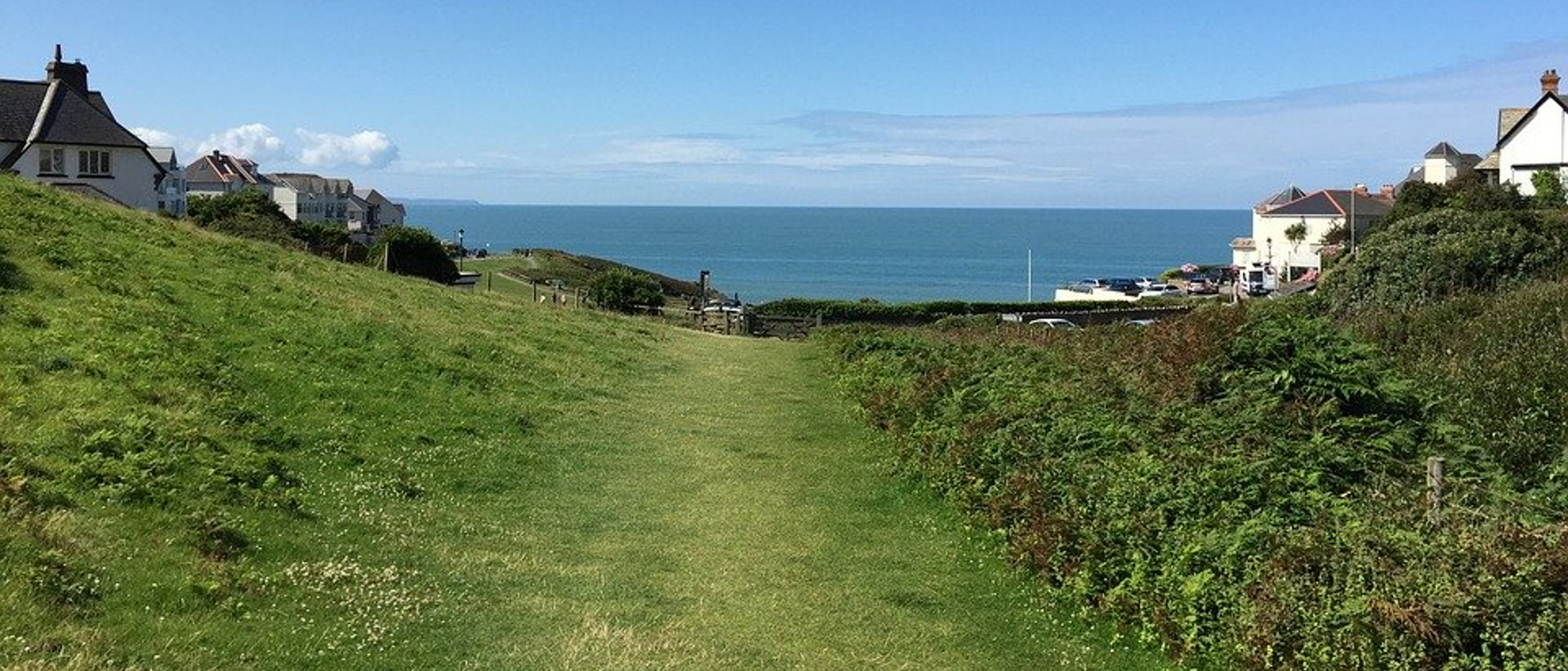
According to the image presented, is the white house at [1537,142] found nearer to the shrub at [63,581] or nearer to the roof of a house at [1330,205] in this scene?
the roof of a house at [1330,205]

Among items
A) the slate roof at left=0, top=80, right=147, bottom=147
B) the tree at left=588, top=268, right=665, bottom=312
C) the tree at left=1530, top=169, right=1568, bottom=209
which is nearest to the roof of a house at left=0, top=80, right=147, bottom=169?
the slate roof at left=0, top=80, right=147, bottom=147

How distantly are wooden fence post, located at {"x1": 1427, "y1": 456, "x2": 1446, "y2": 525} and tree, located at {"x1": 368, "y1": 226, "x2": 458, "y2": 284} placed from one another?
4576 centimetres

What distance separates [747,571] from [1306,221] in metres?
93.3

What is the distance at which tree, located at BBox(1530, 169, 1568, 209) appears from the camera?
4838 cm

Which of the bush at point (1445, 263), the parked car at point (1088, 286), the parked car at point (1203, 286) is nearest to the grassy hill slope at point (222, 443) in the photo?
the bush at point (1445, 263)

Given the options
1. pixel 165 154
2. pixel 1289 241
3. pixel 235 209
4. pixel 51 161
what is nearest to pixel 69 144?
pixel 51 161

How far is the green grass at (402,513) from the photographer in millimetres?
8859

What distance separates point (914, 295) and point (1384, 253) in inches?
3785

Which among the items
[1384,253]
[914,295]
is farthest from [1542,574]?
[914,295]

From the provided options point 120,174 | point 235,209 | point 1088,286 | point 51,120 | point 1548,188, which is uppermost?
point 51,120

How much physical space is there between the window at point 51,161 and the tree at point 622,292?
2058 centimetres

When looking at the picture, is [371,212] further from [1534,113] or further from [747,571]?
[747,571]

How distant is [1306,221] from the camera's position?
94625 mm

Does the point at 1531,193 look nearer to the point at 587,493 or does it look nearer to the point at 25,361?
the point at 587,493
